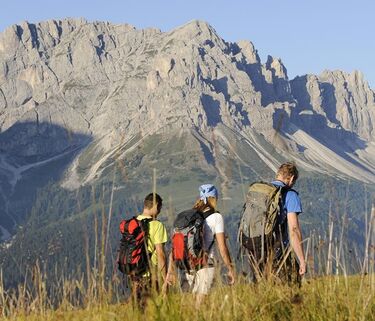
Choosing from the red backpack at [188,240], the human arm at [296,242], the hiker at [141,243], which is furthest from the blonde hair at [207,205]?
the human arm at [296,242]

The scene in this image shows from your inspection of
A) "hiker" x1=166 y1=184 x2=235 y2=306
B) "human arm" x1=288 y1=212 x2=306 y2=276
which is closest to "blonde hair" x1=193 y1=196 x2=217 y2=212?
"hiker" x1=166 y1=184 x2=235 y2=306

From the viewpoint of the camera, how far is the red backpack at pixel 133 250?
9062mm

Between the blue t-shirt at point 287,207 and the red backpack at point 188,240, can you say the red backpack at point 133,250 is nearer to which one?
the red backpack at point 188,240

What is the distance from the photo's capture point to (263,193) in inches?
376

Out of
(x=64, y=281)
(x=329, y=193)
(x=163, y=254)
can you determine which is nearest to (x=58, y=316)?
(x=64, y=281)

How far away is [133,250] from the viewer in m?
9.24

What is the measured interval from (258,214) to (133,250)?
1702mm

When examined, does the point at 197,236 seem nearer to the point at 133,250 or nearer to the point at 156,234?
the point at 156,234

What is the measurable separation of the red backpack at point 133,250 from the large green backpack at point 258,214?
4.27ft

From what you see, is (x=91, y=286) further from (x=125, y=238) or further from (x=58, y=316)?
(x=125, y=238)

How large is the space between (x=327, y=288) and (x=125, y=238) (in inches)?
163

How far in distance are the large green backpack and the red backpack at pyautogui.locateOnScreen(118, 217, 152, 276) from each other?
1.30m

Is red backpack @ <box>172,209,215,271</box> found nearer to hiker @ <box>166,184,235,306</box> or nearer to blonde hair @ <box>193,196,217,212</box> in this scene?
hiker @ <box>166,184,235,306</box>

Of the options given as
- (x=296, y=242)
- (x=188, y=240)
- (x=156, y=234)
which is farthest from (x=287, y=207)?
(x=156, y=234)
